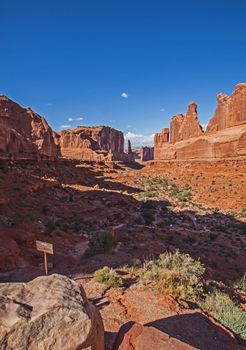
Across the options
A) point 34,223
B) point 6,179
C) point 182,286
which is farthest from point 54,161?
point 182,286

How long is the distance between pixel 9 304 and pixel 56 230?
9983 millimetres

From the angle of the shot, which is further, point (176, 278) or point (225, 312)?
point (176, 278)

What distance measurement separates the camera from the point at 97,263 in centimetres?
728

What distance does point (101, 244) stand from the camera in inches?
364

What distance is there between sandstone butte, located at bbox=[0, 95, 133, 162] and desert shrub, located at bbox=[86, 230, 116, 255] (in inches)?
879

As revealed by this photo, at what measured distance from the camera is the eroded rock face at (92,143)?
8700 centimetres

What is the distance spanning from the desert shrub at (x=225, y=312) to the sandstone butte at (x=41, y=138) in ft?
90.3

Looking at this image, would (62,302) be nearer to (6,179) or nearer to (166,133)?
(6,179)

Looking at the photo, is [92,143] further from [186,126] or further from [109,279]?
[109,279]

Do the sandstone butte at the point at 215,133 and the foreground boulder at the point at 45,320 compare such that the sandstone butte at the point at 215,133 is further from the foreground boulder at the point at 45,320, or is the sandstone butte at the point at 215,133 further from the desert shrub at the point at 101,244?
the foreground boulder at the point at 45,320

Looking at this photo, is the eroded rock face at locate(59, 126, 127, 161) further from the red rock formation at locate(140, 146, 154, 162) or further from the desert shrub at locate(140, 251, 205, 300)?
the desert shrub at locate(140, 251, 205, 300)

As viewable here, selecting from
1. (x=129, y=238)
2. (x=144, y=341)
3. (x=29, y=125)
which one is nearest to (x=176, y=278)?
(x=144, y=341)

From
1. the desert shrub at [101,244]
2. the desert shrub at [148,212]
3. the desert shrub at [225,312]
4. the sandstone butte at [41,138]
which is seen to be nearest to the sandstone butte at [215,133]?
the desert shrub at [148,212]

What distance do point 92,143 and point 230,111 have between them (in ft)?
205
